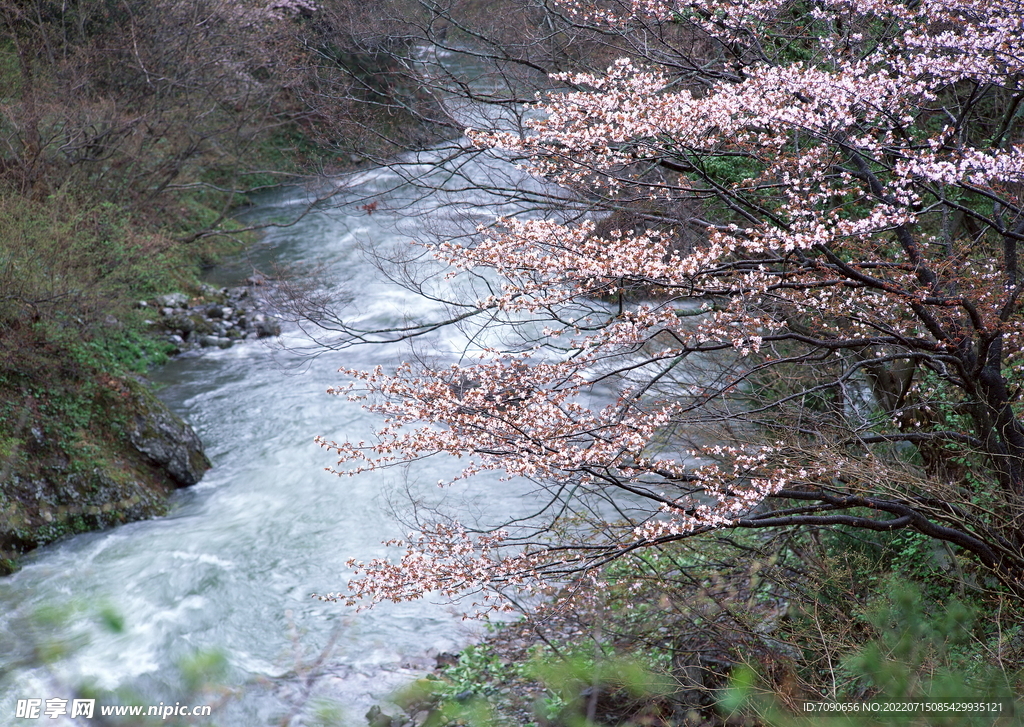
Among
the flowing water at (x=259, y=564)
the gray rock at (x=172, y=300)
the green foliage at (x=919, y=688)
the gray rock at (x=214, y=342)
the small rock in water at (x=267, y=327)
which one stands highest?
the green foliage at (x=919, y=688)

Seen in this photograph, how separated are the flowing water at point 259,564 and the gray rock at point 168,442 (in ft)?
0.83

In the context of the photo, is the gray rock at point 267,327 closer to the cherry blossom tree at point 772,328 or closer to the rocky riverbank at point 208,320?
the rocky riverbank at point 208,320

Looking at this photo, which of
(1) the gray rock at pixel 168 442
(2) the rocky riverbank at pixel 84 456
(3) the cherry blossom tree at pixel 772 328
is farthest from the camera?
(1) the gray rock at pixel 168 442

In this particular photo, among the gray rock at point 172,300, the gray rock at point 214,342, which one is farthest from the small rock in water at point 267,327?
the gray rock at point 172,300

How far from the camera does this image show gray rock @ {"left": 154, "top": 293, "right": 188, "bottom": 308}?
1405 cm

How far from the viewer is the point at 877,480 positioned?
13.9 ft

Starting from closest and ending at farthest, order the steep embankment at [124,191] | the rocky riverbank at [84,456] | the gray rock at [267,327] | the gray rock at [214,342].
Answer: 1. the rocky riverbank at [84,456]
2. the steep embankment at [124,191]
3. the gray rock at [214,342]
4. the gray rock at [267,327]

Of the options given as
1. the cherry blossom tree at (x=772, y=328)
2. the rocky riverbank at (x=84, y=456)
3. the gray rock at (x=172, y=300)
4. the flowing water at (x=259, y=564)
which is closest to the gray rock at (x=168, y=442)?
the rocky riverbank at (x=84, y=456)

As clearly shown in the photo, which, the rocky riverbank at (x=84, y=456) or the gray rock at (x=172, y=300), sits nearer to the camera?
the rocky riverbank at (x=84, y=456)

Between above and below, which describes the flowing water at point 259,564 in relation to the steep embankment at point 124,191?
below

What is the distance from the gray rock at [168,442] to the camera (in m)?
9.42

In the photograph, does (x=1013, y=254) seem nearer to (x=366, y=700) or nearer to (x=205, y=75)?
(x=366, y=700)

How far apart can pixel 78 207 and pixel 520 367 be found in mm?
9137

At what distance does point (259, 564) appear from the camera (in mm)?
7770
